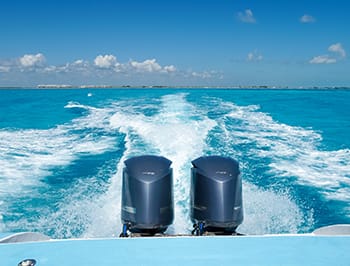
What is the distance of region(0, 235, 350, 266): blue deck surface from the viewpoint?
4.32 ft

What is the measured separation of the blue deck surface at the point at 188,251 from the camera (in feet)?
4.32

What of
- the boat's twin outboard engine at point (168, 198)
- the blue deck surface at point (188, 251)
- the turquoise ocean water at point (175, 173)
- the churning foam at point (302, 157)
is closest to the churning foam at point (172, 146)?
the turquoise ocean water at point (175, 173)

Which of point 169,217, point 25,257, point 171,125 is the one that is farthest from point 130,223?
point 171,125

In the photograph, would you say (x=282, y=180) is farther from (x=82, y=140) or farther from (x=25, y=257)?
(x=82, y=140)

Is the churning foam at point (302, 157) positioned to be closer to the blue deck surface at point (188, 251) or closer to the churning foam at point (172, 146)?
the churning foam at point (172, 146)

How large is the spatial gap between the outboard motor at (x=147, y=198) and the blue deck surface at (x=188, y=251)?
584 millimetres

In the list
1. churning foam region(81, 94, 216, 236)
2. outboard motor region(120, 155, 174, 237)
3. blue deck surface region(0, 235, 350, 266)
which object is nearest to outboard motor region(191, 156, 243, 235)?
outboard motor region(120, 155, 174, 237)

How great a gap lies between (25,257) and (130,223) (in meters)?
0.81

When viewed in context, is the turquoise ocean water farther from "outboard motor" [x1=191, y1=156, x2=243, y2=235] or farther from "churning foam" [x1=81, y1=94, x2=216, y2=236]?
"outboard motor" [x1=191, y1=156, x2=243, y2=235]

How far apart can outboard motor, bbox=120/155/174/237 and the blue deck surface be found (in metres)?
0.58

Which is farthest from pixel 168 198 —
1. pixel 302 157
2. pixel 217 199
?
pixel 302 157

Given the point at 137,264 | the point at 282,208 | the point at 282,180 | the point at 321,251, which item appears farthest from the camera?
the point at 282,180

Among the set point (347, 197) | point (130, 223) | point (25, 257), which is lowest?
point (347, 197)

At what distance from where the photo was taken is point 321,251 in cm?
140
